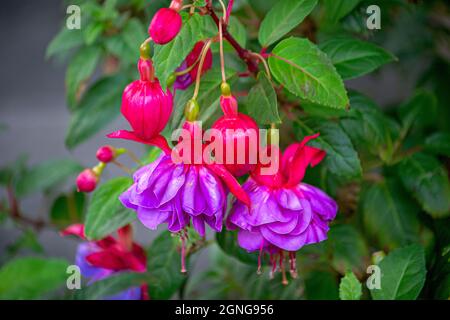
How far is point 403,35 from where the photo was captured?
50.3 inches

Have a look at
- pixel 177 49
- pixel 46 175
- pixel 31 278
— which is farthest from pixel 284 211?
pixel 46 175

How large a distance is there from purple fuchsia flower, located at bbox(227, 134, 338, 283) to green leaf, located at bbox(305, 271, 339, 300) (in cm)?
29

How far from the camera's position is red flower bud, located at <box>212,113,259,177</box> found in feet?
1.83

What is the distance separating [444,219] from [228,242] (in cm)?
30

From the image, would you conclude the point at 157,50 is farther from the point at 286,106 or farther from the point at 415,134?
the point at 415,134

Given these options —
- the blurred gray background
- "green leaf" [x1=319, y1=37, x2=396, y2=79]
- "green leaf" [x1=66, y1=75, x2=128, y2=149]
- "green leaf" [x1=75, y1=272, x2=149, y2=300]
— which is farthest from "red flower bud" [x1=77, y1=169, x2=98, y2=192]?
the blurred gray background

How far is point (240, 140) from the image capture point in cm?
56

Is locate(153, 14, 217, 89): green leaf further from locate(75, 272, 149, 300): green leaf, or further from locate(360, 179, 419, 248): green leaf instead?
locate(360, 179, 419, 248): green leaf

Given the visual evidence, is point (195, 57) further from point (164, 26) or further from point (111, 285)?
point (111, 285)

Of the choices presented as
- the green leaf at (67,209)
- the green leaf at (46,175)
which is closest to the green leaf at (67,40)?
the green leaf at (46,175)

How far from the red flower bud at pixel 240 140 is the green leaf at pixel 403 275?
0.84 ft

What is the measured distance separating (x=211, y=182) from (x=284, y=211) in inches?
3.5

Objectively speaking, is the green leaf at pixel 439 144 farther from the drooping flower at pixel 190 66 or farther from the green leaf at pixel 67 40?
the green leaf at pixel 67 40

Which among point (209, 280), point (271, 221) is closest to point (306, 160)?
point (271, 221)
